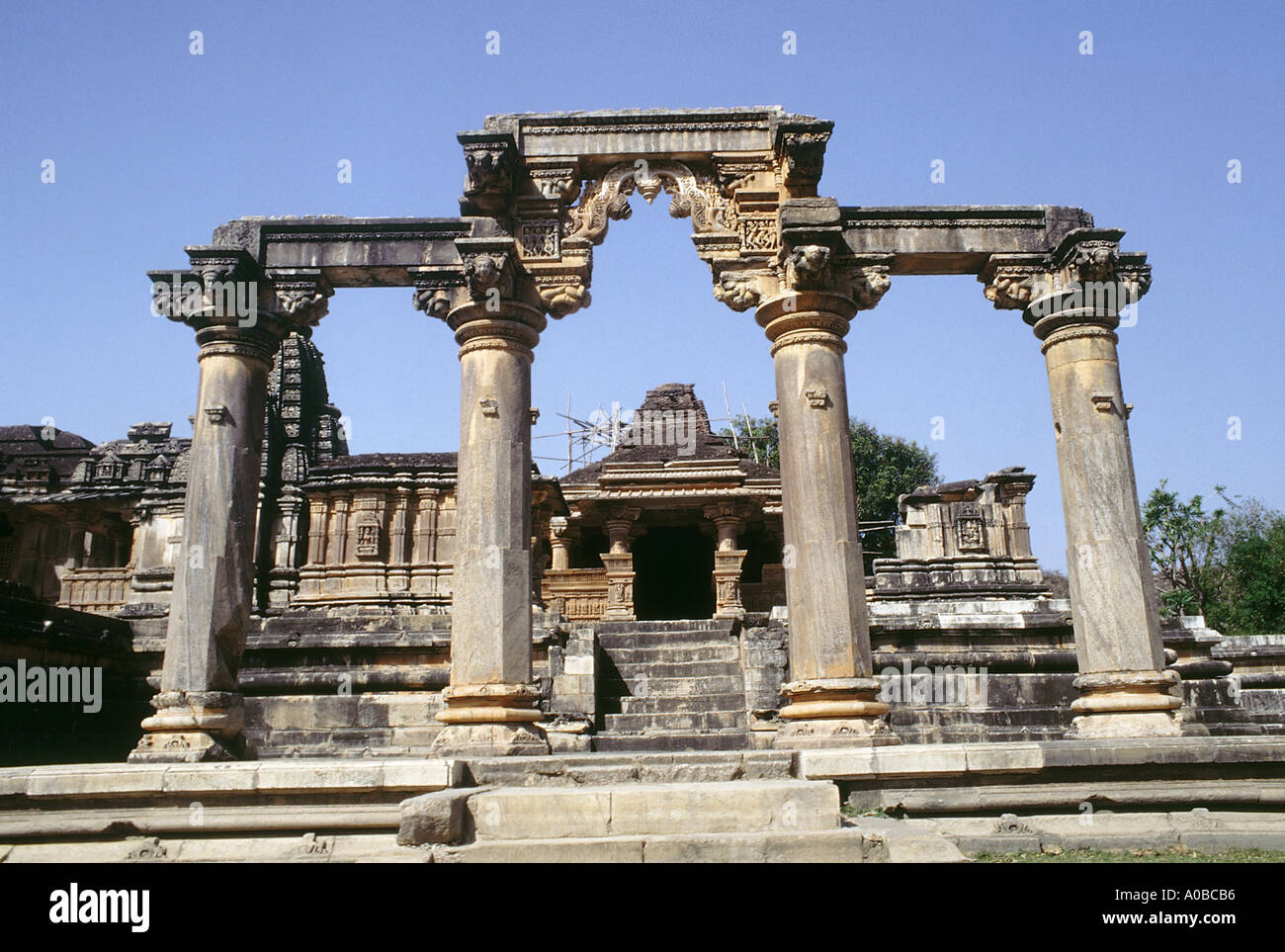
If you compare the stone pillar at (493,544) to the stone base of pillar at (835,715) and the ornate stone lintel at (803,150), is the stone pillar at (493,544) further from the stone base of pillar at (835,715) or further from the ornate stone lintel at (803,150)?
the ornate stone lintel at (803,150)

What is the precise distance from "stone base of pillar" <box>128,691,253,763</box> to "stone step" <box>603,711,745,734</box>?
15.6 ft

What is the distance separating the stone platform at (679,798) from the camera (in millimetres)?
5918

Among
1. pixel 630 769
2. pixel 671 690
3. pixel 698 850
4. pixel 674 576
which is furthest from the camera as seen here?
pixel 674 576

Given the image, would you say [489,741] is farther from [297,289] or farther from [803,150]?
[803,150]

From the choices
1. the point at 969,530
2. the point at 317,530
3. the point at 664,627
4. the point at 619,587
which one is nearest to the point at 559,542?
the point at 619,587

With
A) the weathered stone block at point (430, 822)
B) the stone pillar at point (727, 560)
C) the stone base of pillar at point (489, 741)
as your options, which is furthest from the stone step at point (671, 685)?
the stone pillar at point (727, 560)

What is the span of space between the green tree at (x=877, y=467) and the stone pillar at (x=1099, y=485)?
35862 mm

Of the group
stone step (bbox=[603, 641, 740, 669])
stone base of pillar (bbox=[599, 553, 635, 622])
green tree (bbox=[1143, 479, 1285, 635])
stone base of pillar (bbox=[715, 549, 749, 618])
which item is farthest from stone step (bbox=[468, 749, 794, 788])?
green tree (bbox=[1143, 479, 1285, 635])

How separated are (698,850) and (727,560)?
1875 centimetres

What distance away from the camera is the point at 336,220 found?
9.63 metres

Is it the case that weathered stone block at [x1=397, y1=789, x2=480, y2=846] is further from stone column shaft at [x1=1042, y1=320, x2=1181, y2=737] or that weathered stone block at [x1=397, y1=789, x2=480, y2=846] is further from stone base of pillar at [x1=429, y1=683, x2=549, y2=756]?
stone column shaft at [x1=1042, y1=320, x2=1181, y2=737]

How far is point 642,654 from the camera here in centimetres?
1369
